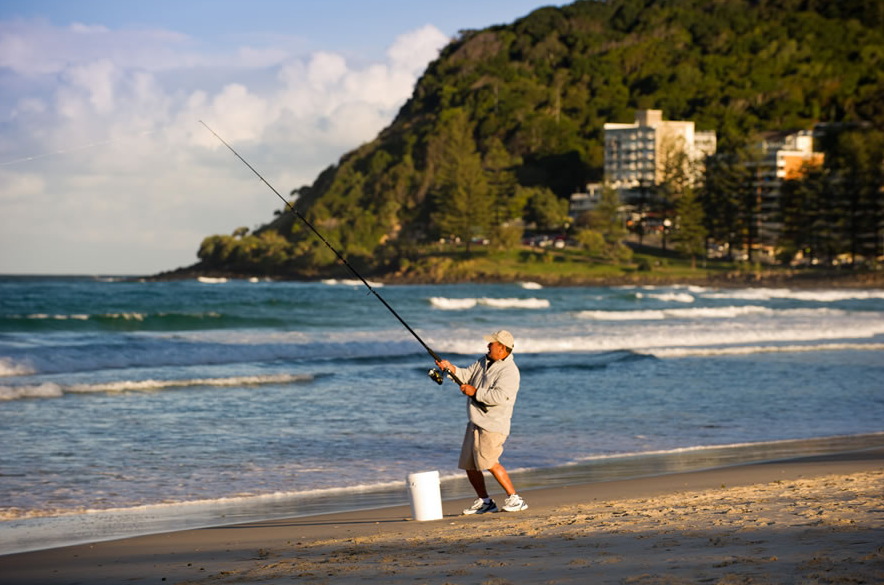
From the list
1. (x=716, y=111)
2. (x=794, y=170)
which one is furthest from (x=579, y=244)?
(x=716, y=111)

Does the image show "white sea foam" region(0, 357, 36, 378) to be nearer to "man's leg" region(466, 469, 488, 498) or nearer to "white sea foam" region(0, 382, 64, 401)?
"white sea foam" region(0, 382, 64, 401)

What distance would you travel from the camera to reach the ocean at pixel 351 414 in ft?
25.9

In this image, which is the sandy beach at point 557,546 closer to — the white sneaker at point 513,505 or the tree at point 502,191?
the white sneaker at point 513,505

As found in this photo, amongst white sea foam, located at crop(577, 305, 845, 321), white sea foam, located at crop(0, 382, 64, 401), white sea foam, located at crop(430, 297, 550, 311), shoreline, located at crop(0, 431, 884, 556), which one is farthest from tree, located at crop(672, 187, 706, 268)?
shoreline, located at crop(0, 431, 884, 556)

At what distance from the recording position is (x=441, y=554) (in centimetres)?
504

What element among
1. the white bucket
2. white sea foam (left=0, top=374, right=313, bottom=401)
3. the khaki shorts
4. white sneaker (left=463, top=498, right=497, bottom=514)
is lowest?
white sea foam (left=0, top=374, right=313, bottom=401)

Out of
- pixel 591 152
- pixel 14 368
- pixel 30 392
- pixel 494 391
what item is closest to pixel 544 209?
pixel 591 152

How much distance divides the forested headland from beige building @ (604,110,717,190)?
3706 mm

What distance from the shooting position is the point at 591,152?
124 m

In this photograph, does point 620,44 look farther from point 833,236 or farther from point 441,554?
point 441,554

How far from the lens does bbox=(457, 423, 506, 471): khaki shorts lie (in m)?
6.45

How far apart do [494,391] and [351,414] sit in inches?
251

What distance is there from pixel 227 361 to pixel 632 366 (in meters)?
8.93

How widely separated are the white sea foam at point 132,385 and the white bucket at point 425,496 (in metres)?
9.54
